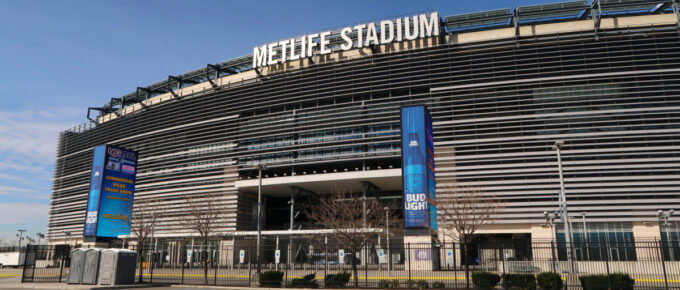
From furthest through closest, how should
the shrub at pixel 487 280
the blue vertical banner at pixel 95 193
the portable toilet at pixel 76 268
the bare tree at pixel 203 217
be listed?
the blue vertical banner at pixel 95 193 → the bare tree at pixel 203 217 → the portable toilet at pixel 76 268 → the shrub at pixel 487 280

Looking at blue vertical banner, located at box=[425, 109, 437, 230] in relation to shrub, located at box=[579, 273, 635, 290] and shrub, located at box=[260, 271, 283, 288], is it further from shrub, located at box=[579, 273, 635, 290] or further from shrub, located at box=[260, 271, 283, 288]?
shrub, located at box=[579, 273, 635, 290]

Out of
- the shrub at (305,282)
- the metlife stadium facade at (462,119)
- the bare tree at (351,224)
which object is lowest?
the shrub at (305,282)

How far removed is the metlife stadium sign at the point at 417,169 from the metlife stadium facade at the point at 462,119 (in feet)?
36.7

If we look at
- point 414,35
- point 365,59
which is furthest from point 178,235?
point 414,35

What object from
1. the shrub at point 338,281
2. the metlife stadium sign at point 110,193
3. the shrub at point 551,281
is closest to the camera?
the shrub at point 551,281

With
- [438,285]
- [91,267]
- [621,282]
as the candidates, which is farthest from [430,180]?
[91,267]

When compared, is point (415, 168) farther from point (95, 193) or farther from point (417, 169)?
point (95, 193)

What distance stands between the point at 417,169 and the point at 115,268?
26272mm

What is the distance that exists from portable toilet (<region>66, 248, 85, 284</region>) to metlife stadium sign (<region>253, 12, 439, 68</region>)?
44.5 meters

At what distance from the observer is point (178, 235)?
71.4m

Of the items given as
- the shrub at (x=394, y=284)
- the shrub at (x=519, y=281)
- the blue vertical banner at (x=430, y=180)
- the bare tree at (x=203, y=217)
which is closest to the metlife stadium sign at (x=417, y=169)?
the blue vertical banner at (x=430, y=180)

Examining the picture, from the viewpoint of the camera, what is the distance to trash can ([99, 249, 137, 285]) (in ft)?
96.2

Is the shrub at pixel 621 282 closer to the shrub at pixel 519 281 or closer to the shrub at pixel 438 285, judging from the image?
the shrub at pixel 519 281

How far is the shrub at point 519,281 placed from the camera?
2391 centimetres
